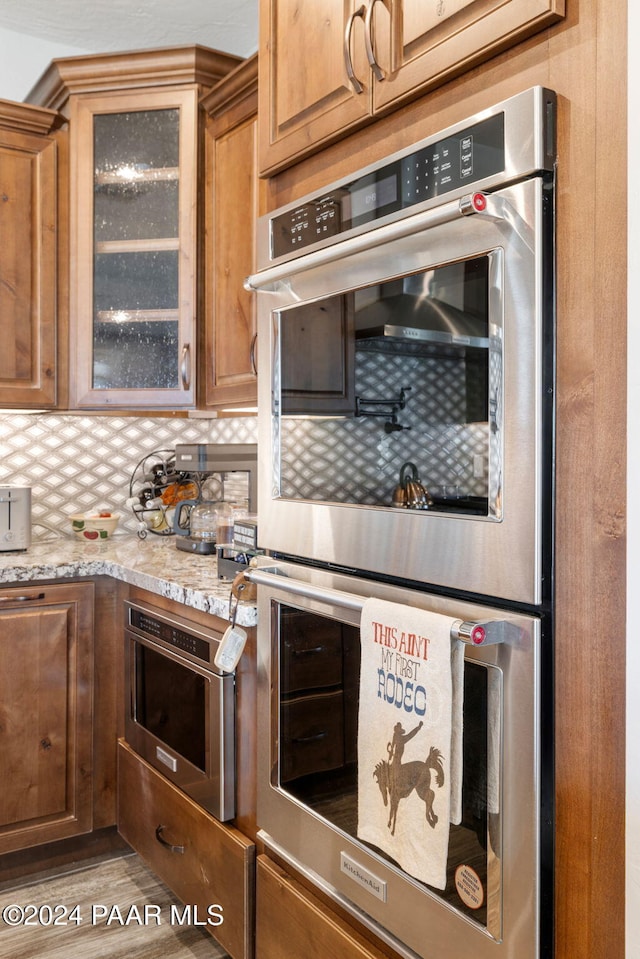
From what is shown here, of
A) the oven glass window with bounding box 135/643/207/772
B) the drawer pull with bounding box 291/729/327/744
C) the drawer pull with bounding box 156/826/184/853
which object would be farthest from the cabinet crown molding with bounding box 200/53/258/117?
the drawer pull with bounding box 156/826/184/853

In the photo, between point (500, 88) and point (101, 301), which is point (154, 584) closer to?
point (101, 301)

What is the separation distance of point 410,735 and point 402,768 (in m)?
0.06

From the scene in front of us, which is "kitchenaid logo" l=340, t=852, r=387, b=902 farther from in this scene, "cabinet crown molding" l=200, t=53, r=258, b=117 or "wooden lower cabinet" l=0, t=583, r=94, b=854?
"cabinet crown molding" l=200, t=53, r=258, b=117

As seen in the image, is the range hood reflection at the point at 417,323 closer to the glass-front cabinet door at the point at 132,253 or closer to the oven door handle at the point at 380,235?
the oven door handle at the point at 380,235

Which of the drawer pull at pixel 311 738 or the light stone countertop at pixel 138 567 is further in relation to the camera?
the light stone countertop at pixel 138 567

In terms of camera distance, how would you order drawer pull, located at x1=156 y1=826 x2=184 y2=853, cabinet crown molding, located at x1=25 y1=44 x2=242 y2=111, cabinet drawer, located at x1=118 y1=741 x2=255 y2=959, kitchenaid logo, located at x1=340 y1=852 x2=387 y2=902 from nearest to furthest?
kitchenaid logo, located at x1=340 y1=852 x2=387 y2=902 → cabinet drawer, located at x1=118 y1=741 x2=255 y2=959 → drawer pull, located at x1=156 y1=826 x2=184 y2=853 → cabinet crown molding, located at x1=25 y1=44 x2=242 y2=111


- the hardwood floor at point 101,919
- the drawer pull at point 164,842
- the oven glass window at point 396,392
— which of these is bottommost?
the hardwood floor at point 101,919

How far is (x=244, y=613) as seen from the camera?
4.97 feet

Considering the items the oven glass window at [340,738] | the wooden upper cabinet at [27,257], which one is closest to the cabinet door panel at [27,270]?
the wooden upper cabinet at [27,257]

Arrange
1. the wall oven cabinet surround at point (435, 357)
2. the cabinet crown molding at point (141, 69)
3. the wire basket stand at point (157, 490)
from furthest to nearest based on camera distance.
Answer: the wire basket stand at point (157, 490) → the cabinet crown molding at point (141, 69) → the wall oven cabinet surround at point (435, 357)

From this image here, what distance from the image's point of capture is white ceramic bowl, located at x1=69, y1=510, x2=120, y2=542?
2615 millimetres

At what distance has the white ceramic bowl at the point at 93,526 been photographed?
2.62 meters

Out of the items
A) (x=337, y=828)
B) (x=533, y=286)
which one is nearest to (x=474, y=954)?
(x=337, y=828)

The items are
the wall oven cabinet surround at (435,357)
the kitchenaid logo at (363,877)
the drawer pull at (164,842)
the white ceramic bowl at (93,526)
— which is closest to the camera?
the wall oven cabinet surround at (435,357)
